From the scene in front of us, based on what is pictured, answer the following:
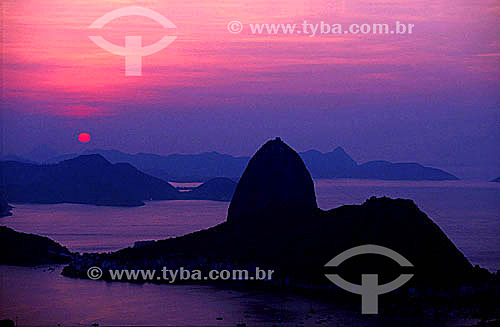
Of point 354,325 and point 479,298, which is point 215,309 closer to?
point 354,325

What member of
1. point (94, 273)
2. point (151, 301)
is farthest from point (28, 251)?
point (151, 301)

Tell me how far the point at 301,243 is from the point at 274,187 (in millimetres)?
11776

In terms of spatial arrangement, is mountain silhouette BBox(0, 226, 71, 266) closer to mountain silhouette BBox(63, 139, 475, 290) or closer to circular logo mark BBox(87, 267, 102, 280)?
mountain silhouette BBox(63, 139, 475, 290)

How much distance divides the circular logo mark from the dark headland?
0.63 m

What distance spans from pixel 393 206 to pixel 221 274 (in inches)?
600

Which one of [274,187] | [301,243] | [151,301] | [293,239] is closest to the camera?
[151,301]

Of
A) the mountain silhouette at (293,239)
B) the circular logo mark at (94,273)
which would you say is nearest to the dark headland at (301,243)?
the mountain silhouette at (293,239)

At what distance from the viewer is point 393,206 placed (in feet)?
213

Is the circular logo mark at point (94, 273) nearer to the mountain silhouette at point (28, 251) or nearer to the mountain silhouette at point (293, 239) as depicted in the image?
the mountain silhouette at point (293, 239)

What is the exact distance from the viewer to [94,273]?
227 feet

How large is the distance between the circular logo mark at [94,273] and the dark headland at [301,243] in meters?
0.63

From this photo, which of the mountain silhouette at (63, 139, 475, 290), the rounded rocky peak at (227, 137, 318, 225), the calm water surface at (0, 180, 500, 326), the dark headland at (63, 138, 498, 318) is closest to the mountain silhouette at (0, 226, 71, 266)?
the calm water surface at (0, 180, 500, 326)

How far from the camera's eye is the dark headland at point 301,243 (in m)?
59.3

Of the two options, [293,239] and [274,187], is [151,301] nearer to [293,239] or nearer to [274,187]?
[293,239]
